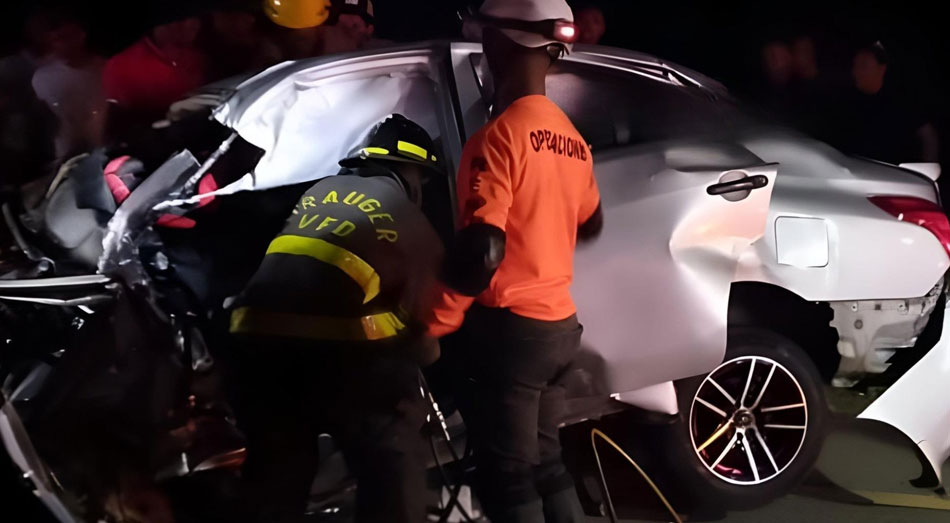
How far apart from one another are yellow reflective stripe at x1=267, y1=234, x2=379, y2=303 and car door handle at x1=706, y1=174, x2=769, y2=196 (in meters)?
0.80

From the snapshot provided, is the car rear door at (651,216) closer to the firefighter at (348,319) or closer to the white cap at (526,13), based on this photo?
the white cap at (526,13)

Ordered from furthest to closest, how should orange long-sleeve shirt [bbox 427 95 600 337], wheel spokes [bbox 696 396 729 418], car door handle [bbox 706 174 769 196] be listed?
wheel spokes [bbox 696 396 729 418] < car door handle [bbox 706 174 769 196] < orange long-sleeve shirt [bbox 427 95 600 337]

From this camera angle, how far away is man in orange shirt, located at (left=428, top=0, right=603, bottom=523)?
5.84ft

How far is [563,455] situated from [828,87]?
3.79 ft

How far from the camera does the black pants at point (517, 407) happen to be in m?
1.84

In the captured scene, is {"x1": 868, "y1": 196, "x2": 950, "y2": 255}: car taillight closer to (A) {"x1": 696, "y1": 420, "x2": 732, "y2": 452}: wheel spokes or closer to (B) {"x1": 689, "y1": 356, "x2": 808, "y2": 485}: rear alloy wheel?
(B) {"x1": 689, "y1": 356, "x2": 808, "y2": 485}: rear alloy wheel

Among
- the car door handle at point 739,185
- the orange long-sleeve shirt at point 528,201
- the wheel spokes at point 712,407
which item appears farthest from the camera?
the wheel spokes at point 712,407

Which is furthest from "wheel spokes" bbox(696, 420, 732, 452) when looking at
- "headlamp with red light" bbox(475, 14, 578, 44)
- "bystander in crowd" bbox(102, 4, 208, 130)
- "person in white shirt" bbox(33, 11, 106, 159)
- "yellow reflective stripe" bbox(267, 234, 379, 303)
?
"person in white shirt" bbox(33, 11, 106, 159)

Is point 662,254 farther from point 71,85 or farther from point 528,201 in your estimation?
point 71,85

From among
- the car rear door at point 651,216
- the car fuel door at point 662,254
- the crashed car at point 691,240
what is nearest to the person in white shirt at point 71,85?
the crashed car at point 691,240

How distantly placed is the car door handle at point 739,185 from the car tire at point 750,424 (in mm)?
345

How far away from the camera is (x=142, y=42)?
1.95 metres

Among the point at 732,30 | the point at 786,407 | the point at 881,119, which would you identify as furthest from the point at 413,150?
the point at 881,119

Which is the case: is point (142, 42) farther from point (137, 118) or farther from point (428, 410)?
point (428, 410)
